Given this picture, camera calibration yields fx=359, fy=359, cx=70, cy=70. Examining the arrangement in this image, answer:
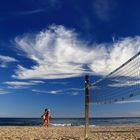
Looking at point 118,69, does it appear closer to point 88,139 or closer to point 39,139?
point 88,139

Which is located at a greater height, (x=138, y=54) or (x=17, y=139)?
(x=138, y=54)

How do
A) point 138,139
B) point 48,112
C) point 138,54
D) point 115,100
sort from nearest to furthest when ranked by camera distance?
1. point 138,54
2. point 138,139
3. point 115,100
4. point 48,112

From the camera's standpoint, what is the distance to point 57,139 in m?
14.0

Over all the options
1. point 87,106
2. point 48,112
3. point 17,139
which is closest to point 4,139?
point 17,139

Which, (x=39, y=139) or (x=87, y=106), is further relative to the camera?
(x=87, y=106)

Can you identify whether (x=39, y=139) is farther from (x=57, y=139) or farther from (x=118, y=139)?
(x=118, y=139)

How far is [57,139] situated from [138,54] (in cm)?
467

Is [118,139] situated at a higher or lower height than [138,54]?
lower

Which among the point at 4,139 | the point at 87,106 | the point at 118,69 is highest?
the point at 118,69

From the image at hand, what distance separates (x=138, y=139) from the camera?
13.2 meters

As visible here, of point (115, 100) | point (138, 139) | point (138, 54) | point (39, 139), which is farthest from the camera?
point (115, 100)

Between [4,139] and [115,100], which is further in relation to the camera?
[115,100]

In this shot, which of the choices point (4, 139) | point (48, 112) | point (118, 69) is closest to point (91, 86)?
point (118, 69)

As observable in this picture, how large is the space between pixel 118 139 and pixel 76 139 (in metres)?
1.66
